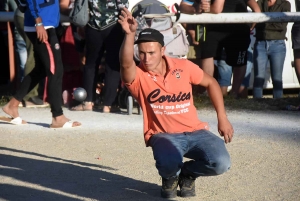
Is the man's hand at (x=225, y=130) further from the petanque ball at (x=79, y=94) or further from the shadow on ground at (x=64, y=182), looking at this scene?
the petanque ball at (x=79, y=94)

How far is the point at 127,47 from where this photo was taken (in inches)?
207

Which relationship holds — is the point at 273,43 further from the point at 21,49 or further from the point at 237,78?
the point at 21,49

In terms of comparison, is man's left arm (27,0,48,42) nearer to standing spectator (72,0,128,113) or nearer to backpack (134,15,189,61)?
standing spectator (72,0,128,113)

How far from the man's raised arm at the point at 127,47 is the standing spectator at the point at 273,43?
5369mm

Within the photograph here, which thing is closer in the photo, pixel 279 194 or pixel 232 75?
pixel 279 194

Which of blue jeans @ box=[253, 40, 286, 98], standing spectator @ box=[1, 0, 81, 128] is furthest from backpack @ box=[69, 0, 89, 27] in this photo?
blue jeans @ box=[253, 40, 286, 98]

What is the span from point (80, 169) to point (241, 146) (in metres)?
1.74

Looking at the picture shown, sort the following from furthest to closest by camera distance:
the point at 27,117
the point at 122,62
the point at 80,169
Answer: the point at 27,117 → the point at 80,169 → the point at 122,62

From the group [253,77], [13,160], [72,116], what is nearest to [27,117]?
[72,116]

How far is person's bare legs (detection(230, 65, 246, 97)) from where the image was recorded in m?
10.5

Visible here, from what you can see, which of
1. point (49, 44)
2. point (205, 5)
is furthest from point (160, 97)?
point (205, 5)

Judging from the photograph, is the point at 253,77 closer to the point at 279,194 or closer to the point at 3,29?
the point at 3,29

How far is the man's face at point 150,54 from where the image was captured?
5.44 m

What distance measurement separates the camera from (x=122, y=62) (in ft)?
17.6
